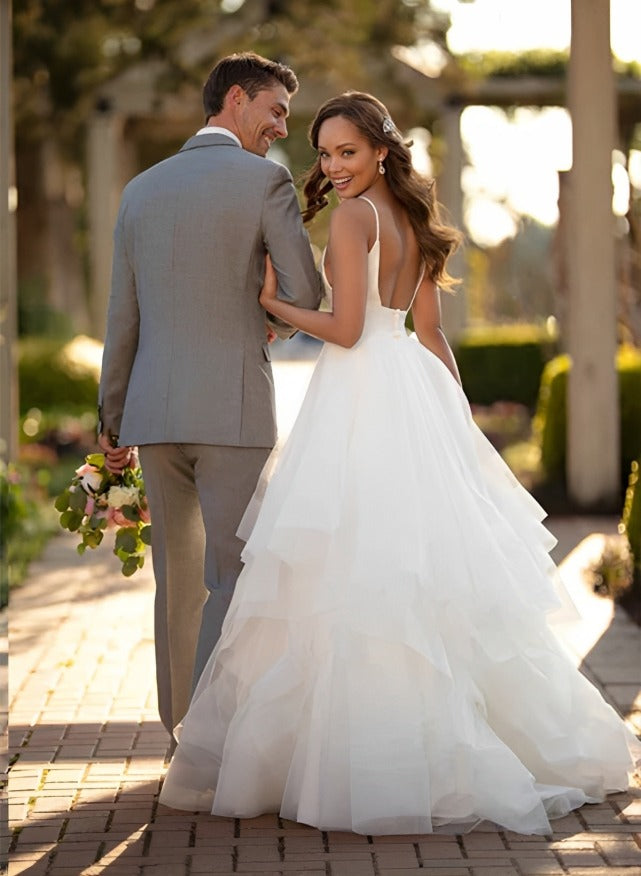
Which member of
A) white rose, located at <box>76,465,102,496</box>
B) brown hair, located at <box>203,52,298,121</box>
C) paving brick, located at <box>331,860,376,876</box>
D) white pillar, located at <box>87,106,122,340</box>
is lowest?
paving brick, located at <box>331,860,376,876</box>

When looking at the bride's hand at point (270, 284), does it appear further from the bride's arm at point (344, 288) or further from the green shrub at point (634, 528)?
the green shrub at point (634, 528)

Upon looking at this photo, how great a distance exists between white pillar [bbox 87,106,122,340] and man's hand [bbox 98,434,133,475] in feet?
38.1

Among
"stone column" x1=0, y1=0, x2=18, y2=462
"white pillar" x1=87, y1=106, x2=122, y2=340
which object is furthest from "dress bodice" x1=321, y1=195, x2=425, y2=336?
"white pillar" x1=87, y1=106, x2=122, y2=340

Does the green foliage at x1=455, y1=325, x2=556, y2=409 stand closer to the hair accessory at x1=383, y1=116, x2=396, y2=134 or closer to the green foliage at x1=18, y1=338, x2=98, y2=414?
the green foliage at x1=18, y1=338, x2=98, y2=414

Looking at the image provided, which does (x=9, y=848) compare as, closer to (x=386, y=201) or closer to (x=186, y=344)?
(x=186, y=344)

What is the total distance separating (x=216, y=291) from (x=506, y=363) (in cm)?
1394

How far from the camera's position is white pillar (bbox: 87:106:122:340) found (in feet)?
54.3

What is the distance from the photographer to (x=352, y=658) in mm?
4223

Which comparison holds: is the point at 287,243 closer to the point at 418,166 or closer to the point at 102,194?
the point at 418,166

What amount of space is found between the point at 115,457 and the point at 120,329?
0.47 meters

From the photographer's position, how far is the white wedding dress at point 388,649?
4.18 metres

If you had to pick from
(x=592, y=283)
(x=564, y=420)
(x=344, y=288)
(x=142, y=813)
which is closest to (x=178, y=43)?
(x=564, y=420)

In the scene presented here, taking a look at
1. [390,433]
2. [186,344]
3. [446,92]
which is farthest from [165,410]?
[446,92]

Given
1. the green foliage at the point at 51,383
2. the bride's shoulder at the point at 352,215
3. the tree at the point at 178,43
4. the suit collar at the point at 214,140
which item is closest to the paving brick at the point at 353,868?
the bride's shoulder at the point at 352,215
